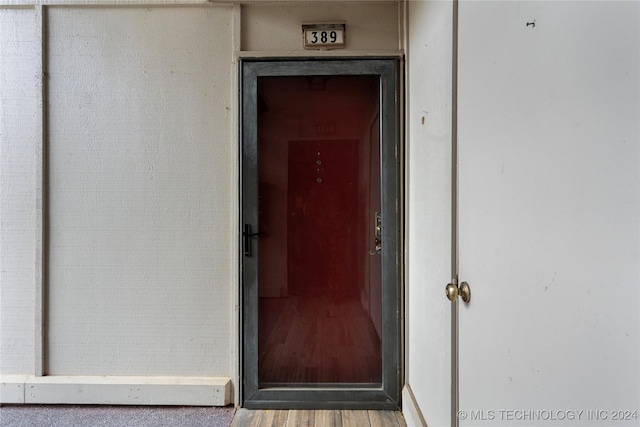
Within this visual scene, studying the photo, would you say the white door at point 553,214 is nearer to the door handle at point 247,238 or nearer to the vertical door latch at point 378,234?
the vertical door latch at point 378,234

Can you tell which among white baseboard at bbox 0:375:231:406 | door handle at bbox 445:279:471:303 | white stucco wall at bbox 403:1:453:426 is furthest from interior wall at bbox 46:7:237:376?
door handle at bbox 445:279:471:303

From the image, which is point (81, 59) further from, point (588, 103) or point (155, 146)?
point (588, 103)

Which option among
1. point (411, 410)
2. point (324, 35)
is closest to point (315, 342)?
point (411, 410)

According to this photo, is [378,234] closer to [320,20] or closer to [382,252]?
[382,252]

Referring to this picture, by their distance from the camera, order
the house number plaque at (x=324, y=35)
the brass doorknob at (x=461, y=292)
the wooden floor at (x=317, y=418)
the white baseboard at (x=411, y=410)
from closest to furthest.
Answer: the brass doorknob at (x=461, y=292) → the white baseboard at (x=411, y=410) → the wooden floor at (x=317, y=418) → the house number plaque at (x=324, y=35)

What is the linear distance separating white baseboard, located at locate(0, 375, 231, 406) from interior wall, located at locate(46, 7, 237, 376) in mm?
58

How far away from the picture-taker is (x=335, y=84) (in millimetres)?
2021

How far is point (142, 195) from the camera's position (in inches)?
80.4

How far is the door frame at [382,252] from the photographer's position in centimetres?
197

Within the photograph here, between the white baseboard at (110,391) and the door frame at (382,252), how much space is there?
287mm

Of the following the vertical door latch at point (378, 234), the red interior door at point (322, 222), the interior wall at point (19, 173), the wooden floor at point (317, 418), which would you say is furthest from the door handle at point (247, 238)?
the interior wall at point (19, 173)

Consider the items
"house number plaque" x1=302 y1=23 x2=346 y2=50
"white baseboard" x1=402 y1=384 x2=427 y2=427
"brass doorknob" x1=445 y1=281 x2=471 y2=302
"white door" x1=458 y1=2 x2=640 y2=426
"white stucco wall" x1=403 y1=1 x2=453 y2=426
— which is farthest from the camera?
"house number plaque" x1=302 y1=23 x2=346 y2=50

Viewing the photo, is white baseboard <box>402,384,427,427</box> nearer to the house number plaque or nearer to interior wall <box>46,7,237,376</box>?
interior wall <box>46,7,237,376</box>

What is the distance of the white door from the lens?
579mm
